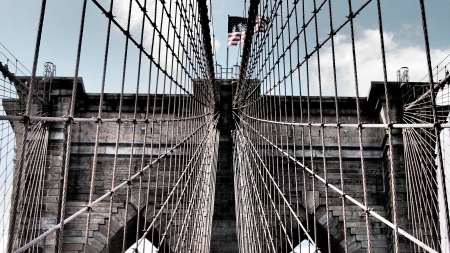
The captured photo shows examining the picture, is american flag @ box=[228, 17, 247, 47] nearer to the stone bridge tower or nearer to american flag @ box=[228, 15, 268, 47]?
american flag @ box=[228, 15, 268, 47]

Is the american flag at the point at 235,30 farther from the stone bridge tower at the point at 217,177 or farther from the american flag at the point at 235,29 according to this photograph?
the stone bridge tower at the point at 217,177

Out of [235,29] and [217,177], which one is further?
[235,29]

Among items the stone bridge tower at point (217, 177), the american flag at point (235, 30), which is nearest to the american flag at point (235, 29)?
the american flag at point (235, 30)

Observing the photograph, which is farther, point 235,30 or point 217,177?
point 235,30

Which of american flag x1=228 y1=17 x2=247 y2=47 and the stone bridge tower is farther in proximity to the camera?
american flag x1=228 y1=17 x2=247 y2=47

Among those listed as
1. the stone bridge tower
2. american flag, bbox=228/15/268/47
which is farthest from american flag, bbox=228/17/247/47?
the stone bridge tower

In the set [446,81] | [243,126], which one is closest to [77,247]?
[243,126]

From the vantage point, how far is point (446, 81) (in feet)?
23.7

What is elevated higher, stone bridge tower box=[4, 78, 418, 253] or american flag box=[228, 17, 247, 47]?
american flag box=[228, 17, 247, 47]

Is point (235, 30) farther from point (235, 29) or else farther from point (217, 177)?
point (217, 177)

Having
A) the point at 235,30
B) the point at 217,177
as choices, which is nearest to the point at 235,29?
the point at 235,30

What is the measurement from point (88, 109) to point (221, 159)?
2.81 m

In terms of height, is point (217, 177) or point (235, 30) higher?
point (235, 30)

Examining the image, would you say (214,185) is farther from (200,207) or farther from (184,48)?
(184,48)
